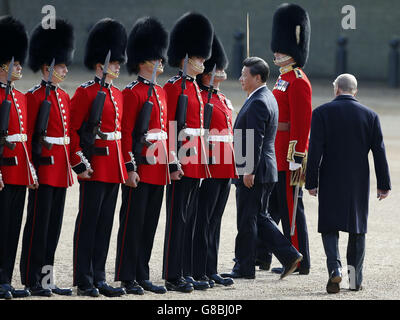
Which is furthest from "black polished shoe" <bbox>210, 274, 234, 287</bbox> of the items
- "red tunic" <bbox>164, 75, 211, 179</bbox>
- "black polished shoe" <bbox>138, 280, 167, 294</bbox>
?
"red tunic" <bbox>164, 75, 211, 179</bbox>

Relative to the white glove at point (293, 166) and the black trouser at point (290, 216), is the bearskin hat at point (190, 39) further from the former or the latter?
the black trouser at point (290, 216)

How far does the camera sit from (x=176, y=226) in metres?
6.87

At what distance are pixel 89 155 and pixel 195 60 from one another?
3.28 feet

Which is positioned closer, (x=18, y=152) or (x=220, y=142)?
(x=18, y=152)

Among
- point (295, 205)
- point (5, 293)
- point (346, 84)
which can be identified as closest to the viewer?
point (5, 293)

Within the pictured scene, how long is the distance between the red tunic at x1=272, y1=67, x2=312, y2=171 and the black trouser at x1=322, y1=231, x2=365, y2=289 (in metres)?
0.71

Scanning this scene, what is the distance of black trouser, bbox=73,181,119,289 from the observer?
6.53 m

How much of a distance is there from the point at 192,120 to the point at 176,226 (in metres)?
0.63

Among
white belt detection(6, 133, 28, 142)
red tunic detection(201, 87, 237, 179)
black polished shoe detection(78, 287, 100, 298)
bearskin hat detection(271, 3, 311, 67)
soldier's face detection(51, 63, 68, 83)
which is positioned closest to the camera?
white belt detection(6, 133, 28, 142)

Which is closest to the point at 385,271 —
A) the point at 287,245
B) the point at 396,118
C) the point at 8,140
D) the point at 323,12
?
the point at 287,245

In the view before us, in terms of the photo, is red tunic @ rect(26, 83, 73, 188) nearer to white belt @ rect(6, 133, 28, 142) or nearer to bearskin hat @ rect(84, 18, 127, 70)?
white belt @ rect(6, 133, 28, 142)

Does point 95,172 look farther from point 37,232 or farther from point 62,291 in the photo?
point 62,291

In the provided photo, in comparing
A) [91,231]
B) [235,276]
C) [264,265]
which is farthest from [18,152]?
[264,265]

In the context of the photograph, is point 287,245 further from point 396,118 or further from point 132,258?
point 396,118
